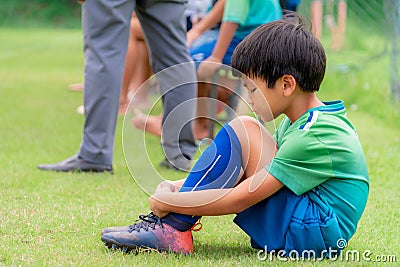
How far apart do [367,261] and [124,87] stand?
4.04m

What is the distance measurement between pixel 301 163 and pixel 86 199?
1357 millimetres

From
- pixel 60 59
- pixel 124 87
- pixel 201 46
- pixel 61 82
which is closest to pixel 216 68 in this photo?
pixel 201 46

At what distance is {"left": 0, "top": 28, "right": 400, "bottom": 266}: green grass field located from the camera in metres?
2.54

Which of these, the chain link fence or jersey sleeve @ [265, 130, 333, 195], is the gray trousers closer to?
jersey sleeve @ [265, 130, 333, 195]

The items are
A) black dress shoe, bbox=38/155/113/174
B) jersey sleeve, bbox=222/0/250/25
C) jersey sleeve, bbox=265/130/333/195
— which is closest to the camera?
jersey sleeve, bbox=265/130/333/195

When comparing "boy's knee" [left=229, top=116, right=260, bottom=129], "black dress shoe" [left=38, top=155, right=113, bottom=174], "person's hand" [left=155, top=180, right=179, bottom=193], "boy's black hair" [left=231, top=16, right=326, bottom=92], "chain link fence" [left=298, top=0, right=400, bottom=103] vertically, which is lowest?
"chain link fence" [left=298, top=0, right=400, bottom=103]

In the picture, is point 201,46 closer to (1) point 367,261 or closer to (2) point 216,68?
(2) point 216,68

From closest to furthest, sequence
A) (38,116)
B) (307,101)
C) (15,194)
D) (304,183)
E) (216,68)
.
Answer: (304,183) < (307,101) < (15,194) < (216,68) < (38,116)

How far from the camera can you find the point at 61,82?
8703 mm

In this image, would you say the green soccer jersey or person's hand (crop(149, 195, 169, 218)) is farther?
person's hand (crop(149, 195, 169, 218))

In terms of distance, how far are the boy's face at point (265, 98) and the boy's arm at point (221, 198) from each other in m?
0.23

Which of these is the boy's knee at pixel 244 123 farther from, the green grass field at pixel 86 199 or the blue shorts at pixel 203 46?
the blue shorts at pixel 203 46

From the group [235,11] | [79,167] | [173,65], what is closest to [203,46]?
[235,11]

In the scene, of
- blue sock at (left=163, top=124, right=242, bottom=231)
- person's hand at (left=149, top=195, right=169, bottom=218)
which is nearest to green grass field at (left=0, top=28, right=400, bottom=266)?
person's hand at (left=149, top=195, right=169, bottom=218)
